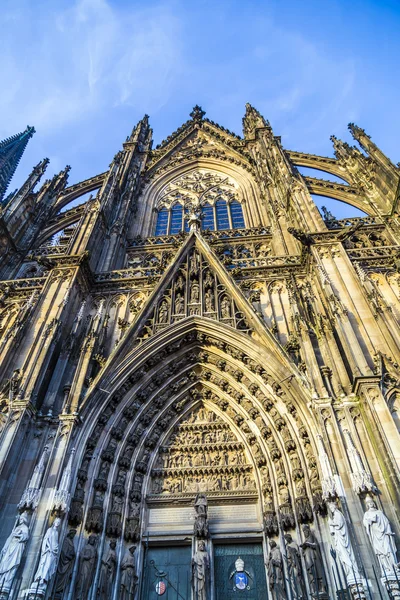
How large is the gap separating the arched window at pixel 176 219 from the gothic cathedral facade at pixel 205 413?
245 centimetres

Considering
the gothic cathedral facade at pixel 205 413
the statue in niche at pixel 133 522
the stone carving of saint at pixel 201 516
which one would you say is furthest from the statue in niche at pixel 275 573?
the statue in niche at pixel 133 522

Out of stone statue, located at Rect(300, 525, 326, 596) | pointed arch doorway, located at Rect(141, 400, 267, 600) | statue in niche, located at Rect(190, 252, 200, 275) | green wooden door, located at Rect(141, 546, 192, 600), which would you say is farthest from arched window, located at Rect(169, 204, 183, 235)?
stone statue, located at Rect(300, 525, 326, 596)

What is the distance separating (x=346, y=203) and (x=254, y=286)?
709cm

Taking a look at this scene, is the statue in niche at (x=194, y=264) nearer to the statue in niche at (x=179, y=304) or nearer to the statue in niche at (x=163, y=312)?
the statue in niche at (x=179, y=304)

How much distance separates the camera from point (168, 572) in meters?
7.82

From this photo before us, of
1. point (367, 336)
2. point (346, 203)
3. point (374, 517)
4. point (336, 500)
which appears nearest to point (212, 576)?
point (336, 500)

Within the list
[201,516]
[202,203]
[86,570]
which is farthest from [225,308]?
[202,203]

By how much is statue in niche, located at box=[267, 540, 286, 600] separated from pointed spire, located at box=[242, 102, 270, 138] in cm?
1848

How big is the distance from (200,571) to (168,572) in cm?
74

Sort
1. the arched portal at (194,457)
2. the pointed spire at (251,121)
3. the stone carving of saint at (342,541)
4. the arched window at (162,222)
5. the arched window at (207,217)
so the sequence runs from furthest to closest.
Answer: the pointed spire at (251,121) → the arched window at (162,222) → the arched window at (207,217) → the arched portal at (194,457) → the stone carving of saint at (342,541)

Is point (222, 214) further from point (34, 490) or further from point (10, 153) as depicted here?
point (10, 153)

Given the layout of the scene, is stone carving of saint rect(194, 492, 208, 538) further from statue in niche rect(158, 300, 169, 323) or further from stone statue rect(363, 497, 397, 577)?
statue in niche rect(158, 300, 169, 323)

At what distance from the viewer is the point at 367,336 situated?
345 inches

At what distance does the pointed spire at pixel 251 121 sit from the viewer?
21.5 metres
